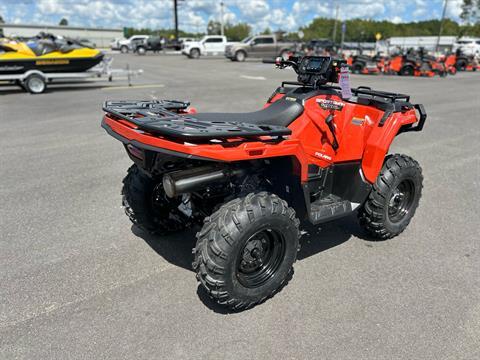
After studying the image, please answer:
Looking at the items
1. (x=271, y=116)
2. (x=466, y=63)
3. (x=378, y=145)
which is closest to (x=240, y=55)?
(x=466, y=63)

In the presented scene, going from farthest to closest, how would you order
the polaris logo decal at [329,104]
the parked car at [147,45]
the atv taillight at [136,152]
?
the parked car at [147,45], the polaris logo decal at [329,104], the atv taillight at [136,152]

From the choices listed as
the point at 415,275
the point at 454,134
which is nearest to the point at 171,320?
the point at 415,275

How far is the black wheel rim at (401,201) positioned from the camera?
382 cm

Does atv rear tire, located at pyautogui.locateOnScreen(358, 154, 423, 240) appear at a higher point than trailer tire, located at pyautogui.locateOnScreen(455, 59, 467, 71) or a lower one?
lower

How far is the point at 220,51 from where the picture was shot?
35844 mm

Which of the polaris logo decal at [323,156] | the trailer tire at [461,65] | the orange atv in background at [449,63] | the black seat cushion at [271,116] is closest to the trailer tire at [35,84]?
the black seat cushion at [271,116]

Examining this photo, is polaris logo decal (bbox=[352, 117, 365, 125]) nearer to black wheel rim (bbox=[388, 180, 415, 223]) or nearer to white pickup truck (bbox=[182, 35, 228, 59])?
black wheel rim (bbox=[388, 180, 415, 223])

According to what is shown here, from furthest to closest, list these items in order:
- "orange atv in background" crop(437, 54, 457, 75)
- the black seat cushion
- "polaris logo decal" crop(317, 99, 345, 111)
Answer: "orange atv in background" crop(437, 54, 457, 75) < "polaris logo decal" crop(317, 99, 345, 111) < the black seat cushion

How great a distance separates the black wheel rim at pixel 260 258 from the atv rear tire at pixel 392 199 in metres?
1.20

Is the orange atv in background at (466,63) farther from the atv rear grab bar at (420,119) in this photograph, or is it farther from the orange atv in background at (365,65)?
the atv rear grab bar at (420,119)

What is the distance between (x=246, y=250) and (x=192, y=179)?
680 mm

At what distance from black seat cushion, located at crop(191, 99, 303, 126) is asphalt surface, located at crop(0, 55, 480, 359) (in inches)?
51.7

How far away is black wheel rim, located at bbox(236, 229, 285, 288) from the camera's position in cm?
278

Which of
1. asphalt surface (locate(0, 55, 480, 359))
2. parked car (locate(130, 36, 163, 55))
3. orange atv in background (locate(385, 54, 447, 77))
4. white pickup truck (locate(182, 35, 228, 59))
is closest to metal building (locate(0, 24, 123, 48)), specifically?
parked car (locate(130, 36, 163, 55))
